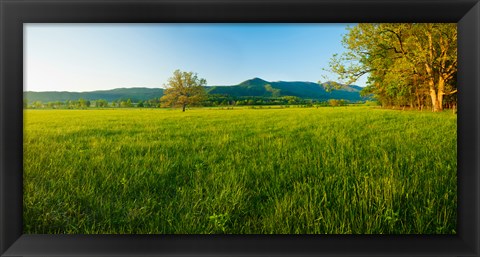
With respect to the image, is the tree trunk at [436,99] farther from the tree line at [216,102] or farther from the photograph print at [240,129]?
the tree line at [216,102]

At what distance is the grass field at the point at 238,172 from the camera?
160 cm

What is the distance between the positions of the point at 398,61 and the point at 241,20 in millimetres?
1800

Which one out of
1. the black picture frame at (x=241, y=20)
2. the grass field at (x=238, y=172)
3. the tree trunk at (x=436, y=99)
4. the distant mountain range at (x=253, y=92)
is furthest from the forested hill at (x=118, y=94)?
the tree trunk at (x=436, y=99)

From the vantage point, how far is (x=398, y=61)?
2.51 m

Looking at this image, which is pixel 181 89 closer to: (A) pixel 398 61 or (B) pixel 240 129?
(B) pixel 240 129

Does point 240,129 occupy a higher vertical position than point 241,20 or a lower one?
lower

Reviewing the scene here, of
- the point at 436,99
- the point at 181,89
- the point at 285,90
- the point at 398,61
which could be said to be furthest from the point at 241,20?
the point at 436,99

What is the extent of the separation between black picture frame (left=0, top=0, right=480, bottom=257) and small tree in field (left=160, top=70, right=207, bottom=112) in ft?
3.02

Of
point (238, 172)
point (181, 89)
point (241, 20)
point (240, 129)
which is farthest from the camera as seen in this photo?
point (240, 129)

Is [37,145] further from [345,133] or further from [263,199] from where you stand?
[345,133]

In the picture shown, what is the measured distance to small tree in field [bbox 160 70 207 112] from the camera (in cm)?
237

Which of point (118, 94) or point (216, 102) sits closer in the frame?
point (118, 94)

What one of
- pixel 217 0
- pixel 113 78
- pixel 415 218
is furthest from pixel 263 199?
pixel 113 78

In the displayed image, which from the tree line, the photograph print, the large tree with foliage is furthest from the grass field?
the large tree with foliage
